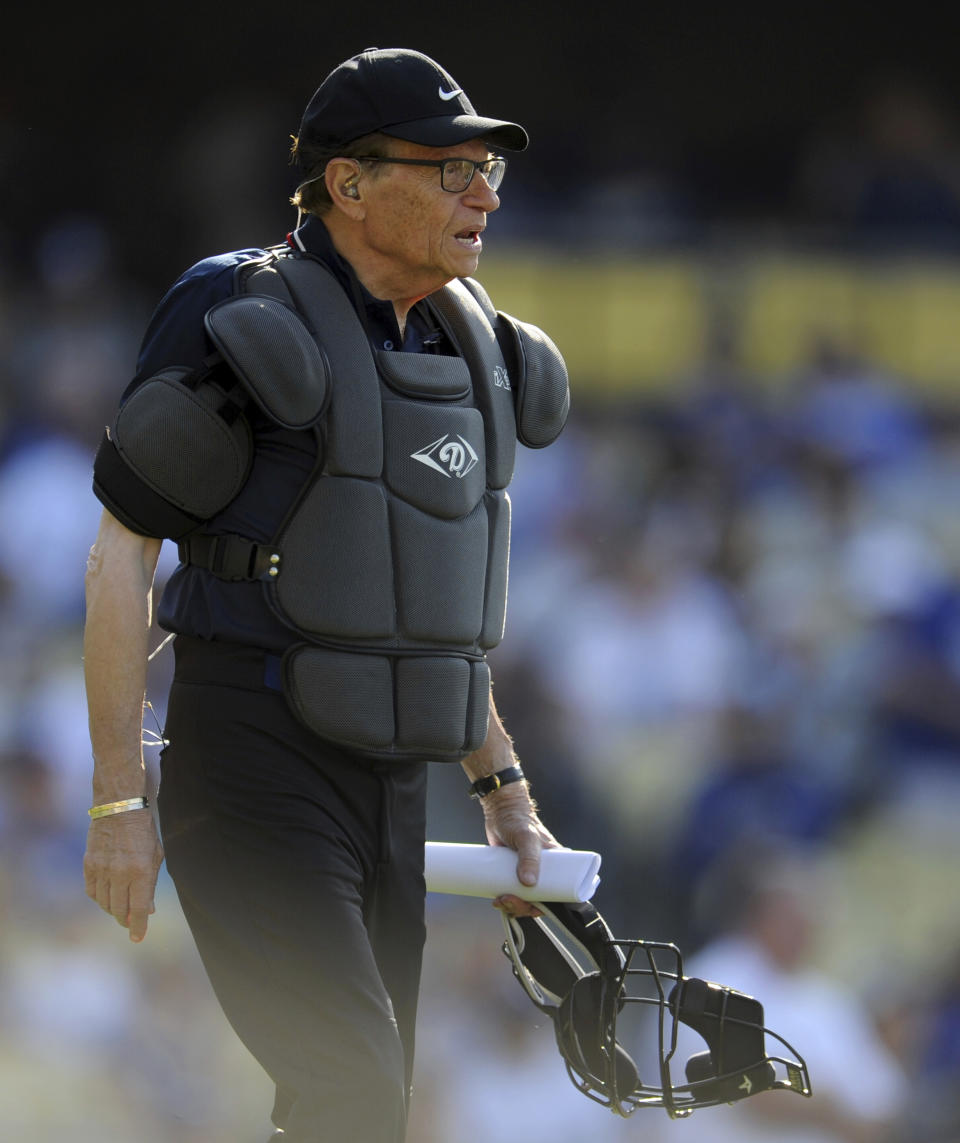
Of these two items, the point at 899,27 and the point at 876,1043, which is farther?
the point at 899,27

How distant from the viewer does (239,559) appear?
2004 mm

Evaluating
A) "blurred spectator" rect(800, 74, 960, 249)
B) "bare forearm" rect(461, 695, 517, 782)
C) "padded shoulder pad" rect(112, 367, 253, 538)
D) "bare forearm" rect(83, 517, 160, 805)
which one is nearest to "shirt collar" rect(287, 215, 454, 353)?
"padded shoulder pad" rect(112, 367, 253, 538)

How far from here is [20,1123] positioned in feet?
14.5

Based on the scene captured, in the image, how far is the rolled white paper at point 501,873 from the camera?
2320 millimetres

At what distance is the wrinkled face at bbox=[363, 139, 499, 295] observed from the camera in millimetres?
2113

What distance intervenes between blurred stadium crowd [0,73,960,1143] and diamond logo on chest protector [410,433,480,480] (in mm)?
2457

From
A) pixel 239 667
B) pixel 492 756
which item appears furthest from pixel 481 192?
pixel 492 756

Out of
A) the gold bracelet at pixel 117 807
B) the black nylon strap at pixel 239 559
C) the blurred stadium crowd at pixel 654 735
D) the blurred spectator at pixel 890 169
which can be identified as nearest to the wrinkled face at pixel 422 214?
the black nylon strap at pixel 239 559

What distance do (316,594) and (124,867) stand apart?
15.1 inches

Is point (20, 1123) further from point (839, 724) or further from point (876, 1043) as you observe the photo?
point (839, 724)

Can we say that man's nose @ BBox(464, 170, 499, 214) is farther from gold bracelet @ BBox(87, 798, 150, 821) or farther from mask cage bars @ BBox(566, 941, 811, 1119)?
mask cage bars @ BBox(566, 941, 811, 1119)

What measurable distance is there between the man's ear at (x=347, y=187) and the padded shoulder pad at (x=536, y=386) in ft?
0.93

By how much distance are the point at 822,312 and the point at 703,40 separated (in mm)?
1039

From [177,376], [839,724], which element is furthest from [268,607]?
[839,724]
